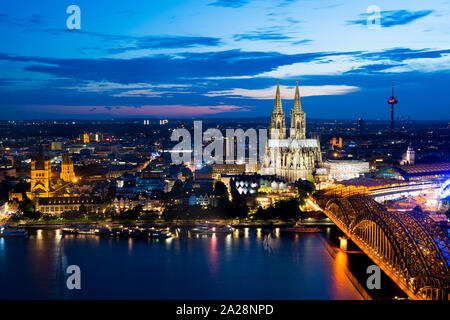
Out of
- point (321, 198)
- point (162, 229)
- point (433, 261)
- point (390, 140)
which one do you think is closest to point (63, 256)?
point (162, 229)

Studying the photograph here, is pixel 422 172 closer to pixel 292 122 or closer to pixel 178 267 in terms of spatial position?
pixel 292 122

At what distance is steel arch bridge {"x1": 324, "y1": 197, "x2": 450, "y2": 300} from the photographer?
191 inches

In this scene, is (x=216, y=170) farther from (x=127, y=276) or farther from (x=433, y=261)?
(x=433, y=261)

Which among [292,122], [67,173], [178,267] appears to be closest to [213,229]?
[178,267]

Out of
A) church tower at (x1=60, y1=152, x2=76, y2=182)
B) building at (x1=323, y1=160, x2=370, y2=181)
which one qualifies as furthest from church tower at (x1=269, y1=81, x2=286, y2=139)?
church tower at (x1=60, y1=152, x2=76, y2=182)

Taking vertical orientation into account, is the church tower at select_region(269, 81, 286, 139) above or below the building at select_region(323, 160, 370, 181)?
above

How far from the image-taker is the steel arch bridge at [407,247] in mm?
4863

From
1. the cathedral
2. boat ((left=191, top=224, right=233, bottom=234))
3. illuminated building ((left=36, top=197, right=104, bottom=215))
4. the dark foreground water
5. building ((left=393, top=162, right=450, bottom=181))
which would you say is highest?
the cathedral

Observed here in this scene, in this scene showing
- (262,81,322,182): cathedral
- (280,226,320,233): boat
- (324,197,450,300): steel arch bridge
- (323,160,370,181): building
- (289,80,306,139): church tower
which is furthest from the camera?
(323,160,370,181): building

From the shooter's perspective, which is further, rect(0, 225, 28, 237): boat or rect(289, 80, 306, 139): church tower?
rect(289, 80, 306, 139): church tower

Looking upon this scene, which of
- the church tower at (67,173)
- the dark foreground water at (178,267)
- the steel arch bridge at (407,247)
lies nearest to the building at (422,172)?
the dark foreground water at (178,267)

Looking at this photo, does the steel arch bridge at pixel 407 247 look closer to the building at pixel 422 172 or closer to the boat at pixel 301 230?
the boat at pixel 301 230

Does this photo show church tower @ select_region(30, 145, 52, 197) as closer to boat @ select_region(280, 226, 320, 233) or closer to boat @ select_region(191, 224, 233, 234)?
boat @ select_region(191, 224, 233, 234)

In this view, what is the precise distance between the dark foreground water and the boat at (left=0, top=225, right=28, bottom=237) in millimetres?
241
